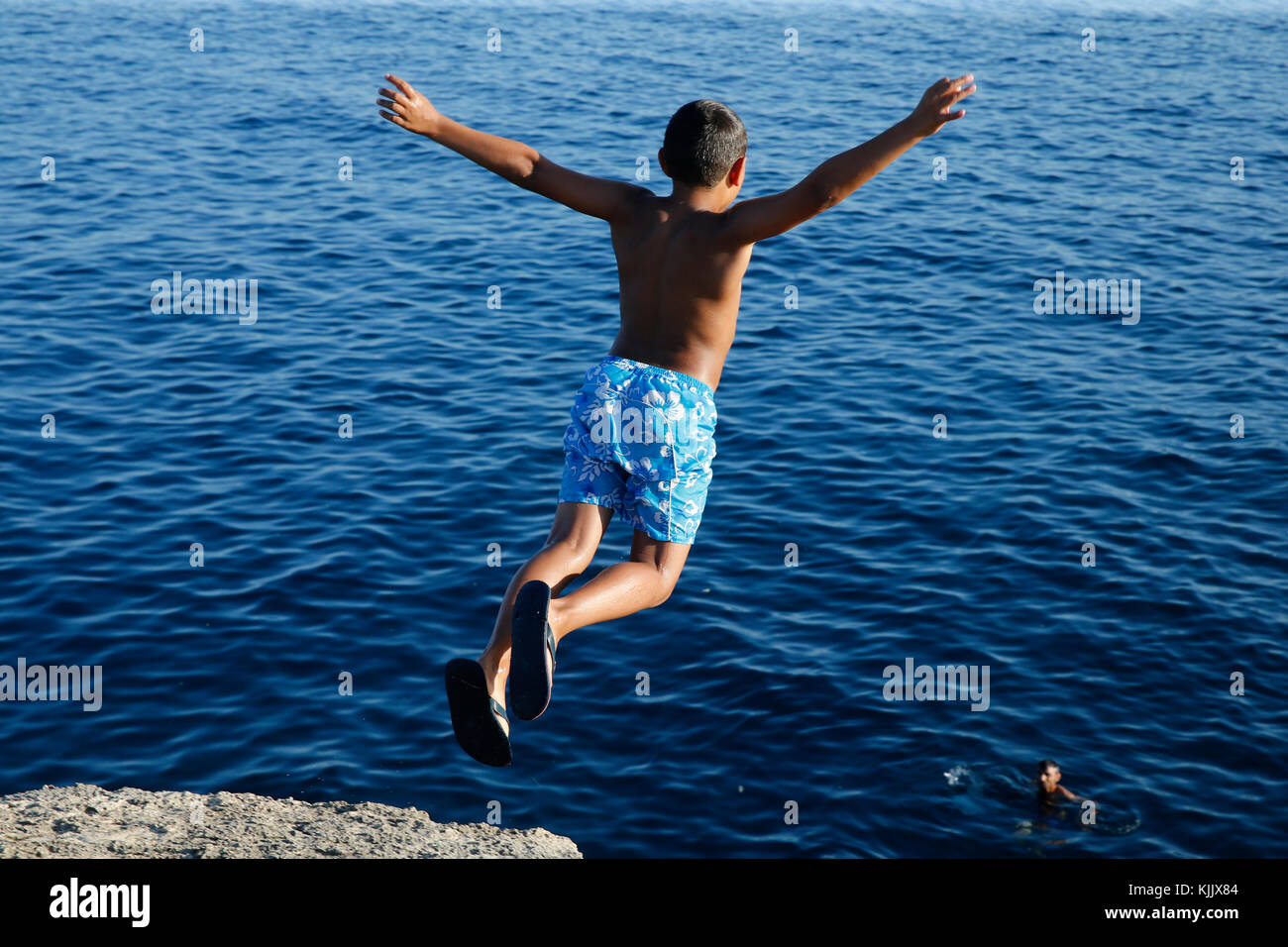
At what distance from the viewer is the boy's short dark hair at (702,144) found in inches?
252

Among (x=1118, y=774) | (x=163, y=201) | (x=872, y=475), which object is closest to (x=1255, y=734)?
(x=1118, y=774)

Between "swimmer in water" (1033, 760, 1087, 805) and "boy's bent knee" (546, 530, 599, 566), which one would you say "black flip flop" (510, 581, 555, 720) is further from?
"swimmer in water" (1033, 760, 1087, 805)

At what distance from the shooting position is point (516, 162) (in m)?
6.70

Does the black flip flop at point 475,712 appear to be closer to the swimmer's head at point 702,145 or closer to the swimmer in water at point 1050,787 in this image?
the swimmer's head at point 702,145

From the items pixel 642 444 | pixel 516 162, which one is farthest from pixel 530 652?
pixel 516 162

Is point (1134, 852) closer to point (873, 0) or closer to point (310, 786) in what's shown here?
point (310, 786)

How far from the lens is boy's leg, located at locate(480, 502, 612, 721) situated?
632 cm

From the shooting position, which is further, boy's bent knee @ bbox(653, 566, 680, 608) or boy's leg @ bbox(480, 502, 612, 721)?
boy's bent knee @ bbox(653, 566, 680, 608)

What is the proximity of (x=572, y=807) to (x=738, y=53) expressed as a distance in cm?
3285

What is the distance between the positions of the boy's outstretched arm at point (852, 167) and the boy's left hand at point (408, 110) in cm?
165

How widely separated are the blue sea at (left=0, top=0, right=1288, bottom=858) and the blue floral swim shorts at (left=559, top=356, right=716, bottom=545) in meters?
6.56

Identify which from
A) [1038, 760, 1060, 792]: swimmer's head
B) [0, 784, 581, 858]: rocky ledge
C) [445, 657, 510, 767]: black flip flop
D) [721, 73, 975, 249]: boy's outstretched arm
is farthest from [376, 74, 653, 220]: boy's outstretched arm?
[1038, 760, 1060, 792]: swimmer's head

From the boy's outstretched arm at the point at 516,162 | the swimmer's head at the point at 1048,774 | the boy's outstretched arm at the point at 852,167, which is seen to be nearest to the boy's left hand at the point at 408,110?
the boy's outstretched arm at the point at 516,162

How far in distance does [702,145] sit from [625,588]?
2.19 meters
